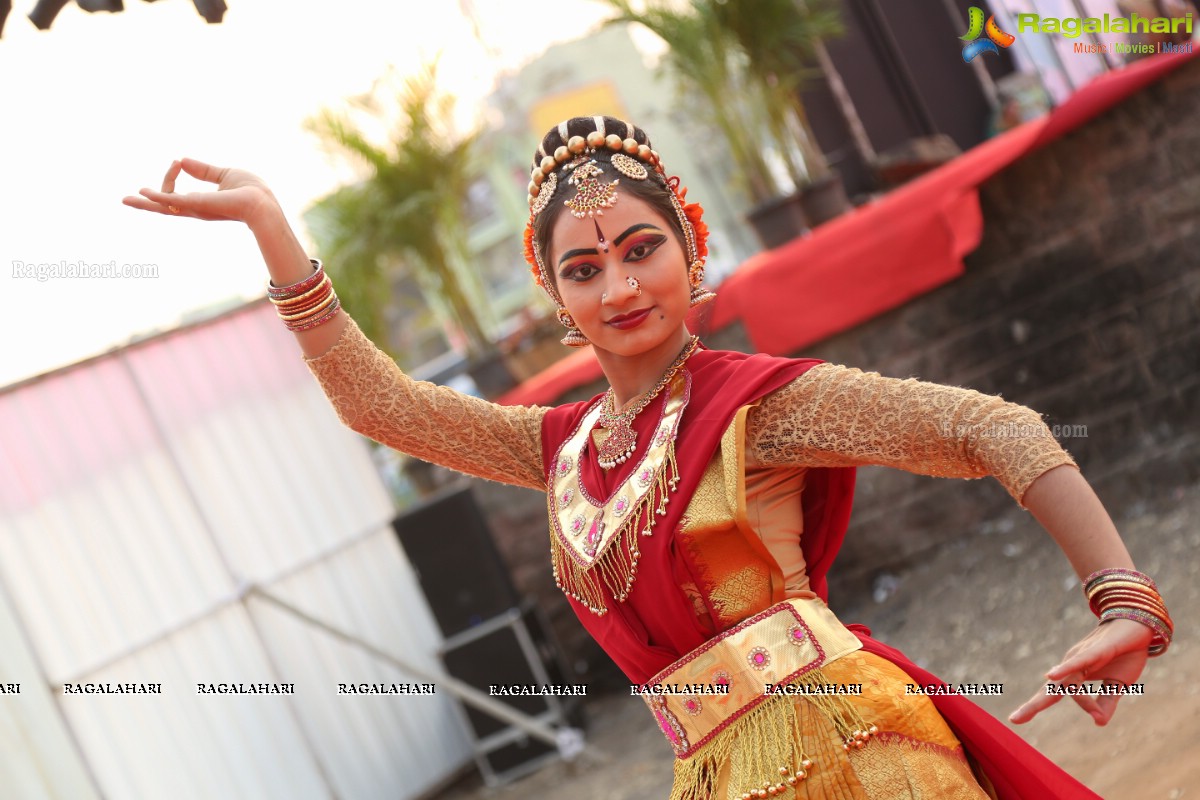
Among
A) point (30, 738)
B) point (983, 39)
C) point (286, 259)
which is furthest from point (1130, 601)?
point (983, 39)

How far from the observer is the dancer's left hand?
57.1 inches

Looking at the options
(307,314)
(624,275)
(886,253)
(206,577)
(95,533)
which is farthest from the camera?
(886,253)

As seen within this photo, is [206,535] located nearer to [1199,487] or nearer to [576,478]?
[576,478]

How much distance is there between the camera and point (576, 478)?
6.49ft

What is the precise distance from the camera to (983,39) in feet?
26.9

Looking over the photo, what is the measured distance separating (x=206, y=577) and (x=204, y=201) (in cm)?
435

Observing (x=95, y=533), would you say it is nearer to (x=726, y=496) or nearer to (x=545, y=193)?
(x=545, y=193)

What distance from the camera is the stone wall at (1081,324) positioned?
6.12m

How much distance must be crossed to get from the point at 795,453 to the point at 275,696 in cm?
483

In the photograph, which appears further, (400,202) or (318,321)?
(400,202)

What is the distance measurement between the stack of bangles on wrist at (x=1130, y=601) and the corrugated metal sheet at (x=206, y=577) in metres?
4.56

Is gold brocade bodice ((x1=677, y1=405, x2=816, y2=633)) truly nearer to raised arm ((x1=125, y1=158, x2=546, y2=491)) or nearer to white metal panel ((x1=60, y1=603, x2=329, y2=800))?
raised arm ((x1=125, y1=158, x2=546, y2=491))

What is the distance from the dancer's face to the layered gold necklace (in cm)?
7

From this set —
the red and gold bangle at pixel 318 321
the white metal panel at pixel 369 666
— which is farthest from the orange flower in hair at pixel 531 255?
the white metal panel at pixel 369 666
